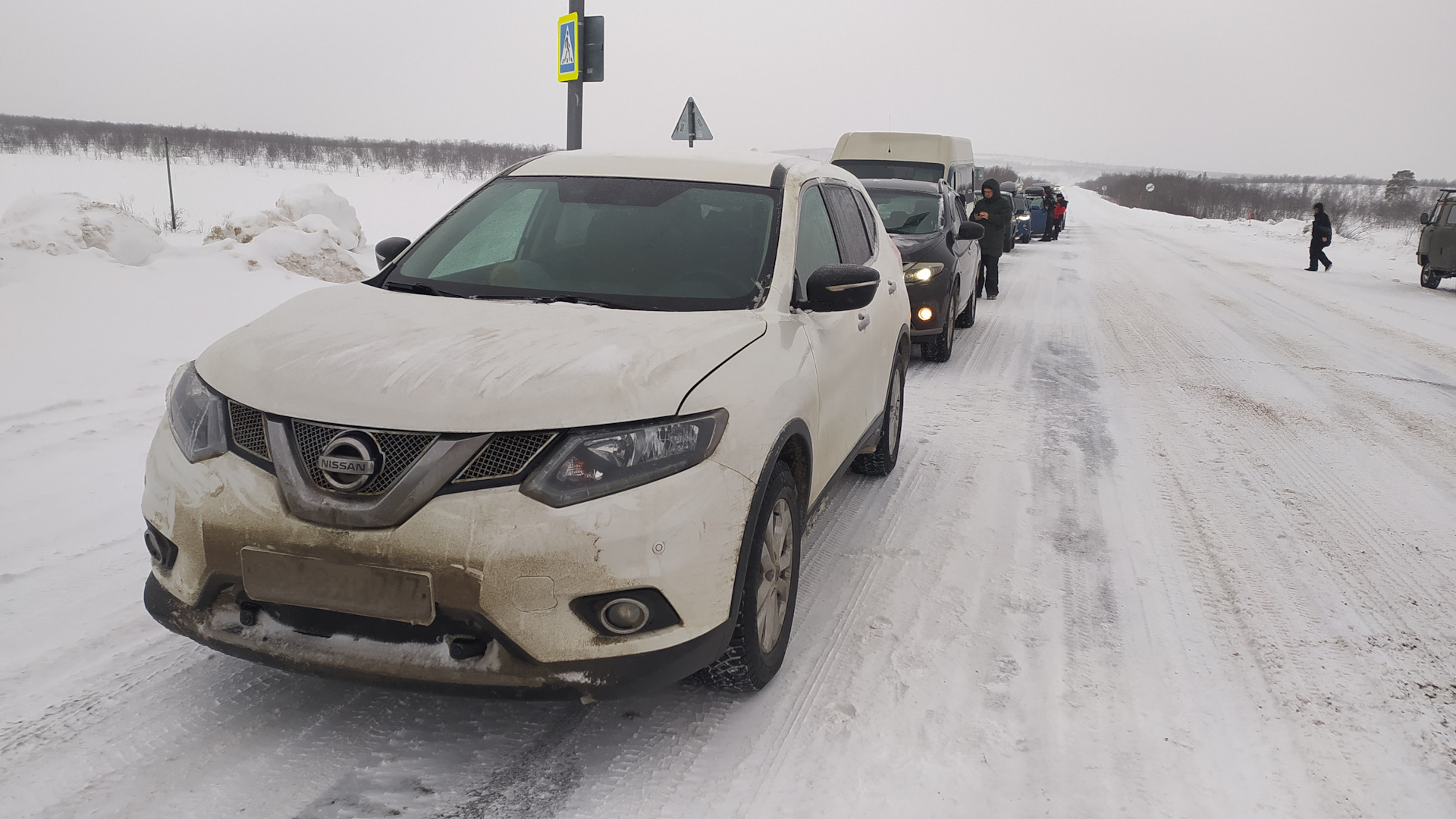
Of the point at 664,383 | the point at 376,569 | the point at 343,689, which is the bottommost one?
the point at 343,689

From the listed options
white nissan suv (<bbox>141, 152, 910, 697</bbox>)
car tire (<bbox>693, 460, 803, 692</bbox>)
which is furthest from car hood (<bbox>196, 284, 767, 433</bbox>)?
car tire (<bbox>693, 460, 803, 692</bbox>)

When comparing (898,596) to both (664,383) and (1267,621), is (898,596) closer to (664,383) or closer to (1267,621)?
(1267,621)

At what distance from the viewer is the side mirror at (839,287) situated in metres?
3.42

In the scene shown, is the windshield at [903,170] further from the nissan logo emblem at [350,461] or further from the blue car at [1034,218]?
the nissan logo emblem at [350,461]

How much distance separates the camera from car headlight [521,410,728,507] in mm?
2297

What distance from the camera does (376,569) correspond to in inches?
90.6

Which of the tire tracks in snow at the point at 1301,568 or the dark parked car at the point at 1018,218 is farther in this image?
the dark parked car at the point at 1018,218

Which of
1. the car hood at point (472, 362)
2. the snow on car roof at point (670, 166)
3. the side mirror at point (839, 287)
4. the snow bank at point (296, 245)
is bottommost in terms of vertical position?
the snow bank at point (296, 245)

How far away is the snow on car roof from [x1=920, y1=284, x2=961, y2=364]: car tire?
484 centimetres

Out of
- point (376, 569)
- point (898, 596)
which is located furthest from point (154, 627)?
point (898, 596)

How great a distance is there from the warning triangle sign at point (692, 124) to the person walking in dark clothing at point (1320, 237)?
48.2 ft

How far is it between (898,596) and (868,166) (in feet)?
42.5

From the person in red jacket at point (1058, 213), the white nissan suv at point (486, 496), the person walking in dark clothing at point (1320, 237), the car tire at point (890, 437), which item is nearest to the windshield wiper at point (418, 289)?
the white nissan suv at point (486, 496)

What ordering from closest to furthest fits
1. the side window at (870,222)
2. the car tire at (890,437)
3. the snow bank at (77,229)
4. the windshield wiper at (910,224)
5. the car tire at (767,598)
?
the car tire at (767,598), the side window at (870,222), the car tire at (890,437), the snow bank at (77,229), the windshield wiper at (910,224)
